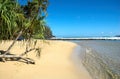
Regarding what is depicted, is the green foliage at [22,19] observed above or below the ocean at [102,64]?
above

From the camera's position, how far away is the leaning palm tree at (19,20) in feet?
39.2

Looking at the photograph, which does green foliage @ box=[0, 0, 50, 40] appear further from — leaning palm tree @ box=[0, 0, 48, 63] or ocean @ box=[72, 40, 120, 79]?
ocean @ box=[72, 40, 120, 79]

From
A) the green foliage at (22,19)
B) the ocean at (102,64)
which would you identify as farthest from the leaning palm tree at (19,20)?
the ocean at (102,64)

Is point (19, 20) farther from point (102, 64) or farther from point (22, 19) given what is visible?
point (102, 64)

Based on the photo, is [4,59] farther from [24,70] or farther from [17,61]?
[24,70]

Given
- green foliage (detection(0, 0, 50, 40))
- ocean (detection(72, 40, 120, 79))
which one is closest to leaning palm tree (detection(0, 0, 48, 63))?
green foliage (detection(0, 0, 50, 40))

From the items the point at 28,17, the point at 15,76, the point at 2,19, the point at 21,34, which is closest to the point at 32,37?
the point at 21,34

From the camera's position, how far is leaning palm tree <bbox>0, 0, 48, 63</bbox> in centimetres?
1194

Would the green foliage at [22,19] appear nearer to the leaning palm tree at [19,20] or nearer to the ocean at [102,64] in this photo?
the leaning palm tree at [19,20]

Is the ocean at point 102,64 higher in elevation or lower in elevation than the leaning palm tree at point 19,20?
lower

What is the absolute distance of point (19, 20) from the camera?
43.7 feet

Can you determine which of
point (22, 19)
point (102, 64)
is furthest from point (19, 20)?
point (102, 64)

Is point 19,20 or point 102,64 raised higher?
point 19,20

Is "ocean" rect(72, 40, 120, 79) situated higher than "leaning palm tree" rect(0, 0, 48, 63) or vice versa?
"leaning palm tree" rect(0, 0, 48, 63)
